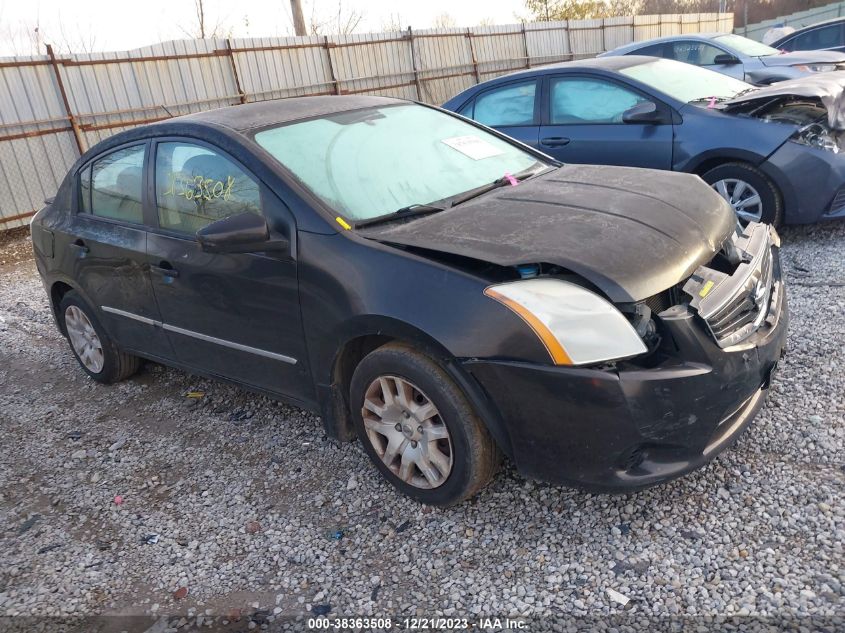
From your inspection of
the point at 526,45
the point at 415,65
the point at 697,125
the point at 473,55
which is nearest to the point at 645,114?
the point at 697,125

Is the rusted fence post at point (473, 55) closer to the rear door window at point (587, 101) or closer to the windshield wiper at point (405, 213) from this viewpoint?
the rear door window at point (587, 101)

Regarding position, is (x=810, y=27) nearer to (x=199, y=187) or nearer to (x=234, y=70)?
(x=234, y=70)

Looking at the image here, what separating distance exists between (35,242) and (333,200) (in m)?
2.87

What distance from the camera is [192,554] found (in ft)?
9.35

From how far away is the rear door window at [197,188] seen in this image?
3223 mm

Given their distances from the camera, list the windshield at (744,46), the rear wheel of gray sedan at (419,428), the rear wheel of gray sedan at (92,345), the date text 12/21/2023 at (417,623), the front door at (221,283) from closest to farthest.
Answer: the date text 12/21/2023 at (417,623), the rear wheel of gray sedan at (419,428), the front door at (221,283), the rear wheel of gray sedan at (92,345), the windshield at (744,46)

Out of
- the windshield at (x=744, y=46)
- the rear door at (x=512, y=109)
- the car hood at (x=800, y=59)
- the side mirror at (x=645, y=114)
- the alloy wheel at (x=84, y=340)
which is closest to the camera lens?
the alloy wheel at (x=84, y=340)

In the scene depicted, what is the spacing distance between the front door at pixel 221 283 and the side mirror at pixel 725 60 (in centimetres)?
961

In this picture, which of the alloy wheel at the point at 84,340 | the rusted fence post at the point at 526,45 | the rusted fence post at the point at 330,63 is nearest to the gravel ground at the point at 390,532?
the alloy wheel at the point at 84,340

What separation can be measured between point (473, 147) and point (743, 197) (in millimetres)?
2809

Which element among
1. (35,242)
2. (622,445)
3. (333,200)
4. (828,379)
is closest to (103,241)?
(35,242)

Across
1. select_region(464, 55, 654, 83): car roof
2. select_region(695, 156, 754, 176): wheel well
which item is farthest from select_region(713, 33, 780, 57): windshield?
select_region(695, 156, 754, 176): wheel well

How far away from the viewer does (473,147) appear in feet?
12.5

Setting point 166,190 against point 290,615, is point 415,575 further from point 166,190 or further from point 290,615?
point 166,190
